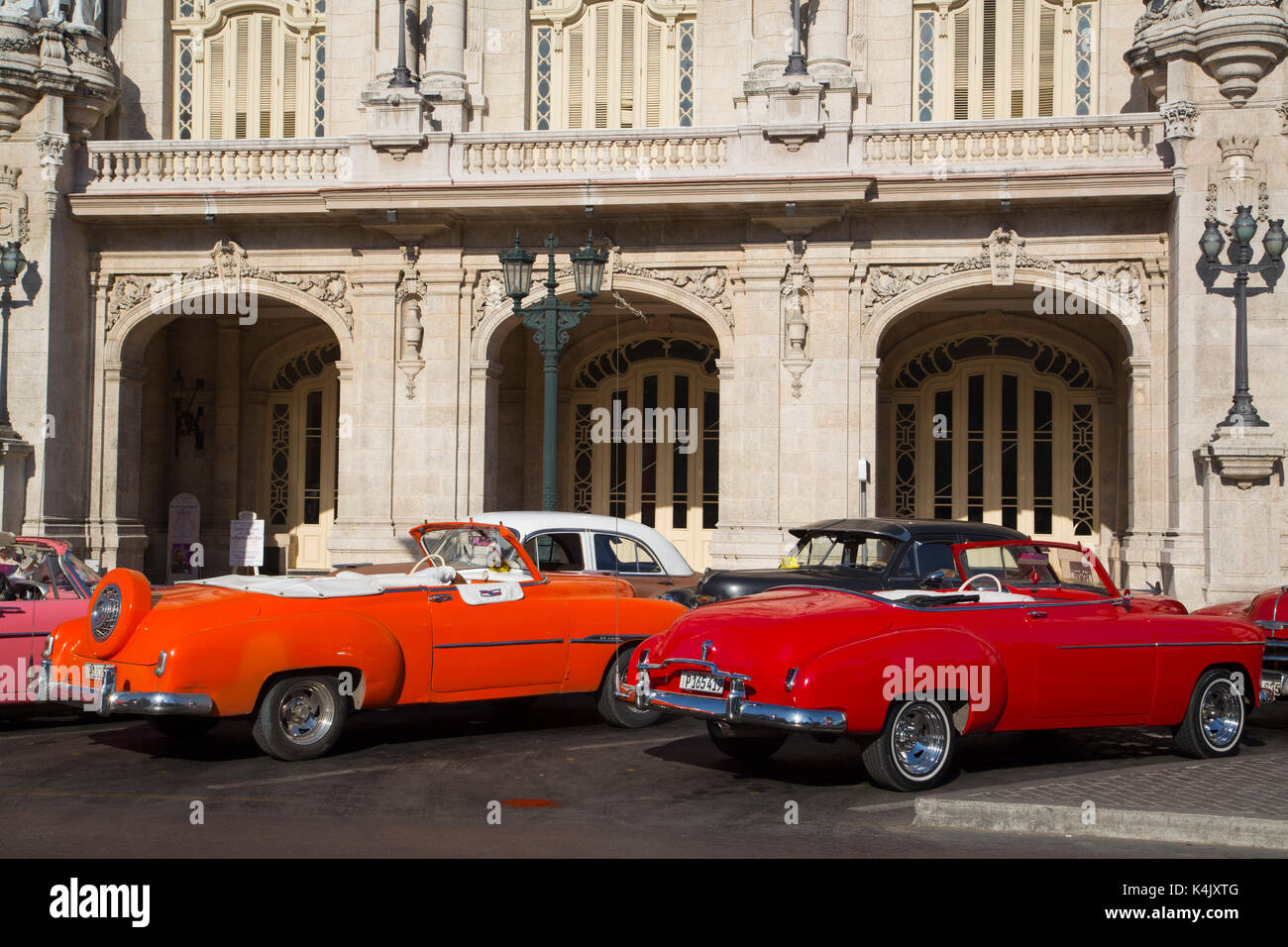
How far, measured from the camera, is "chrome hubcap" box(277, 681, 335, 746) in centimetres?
905

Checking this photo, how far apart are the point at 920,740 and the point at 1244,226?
11968mm

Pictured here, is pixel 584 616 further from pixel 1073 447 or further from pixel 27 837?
pixel 1073 447

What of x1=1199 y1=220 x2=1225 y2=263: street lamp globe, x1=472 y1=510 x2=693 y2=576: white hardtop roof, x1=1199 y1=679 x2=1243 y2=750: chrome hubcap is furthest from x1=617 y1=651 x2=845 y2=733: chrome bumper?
x1=1199 y1=220 x2=1225 y2=263: street lamp globe

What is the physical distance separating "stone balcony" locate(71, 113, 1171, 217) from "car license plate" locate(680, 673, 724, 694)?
12.1 meters

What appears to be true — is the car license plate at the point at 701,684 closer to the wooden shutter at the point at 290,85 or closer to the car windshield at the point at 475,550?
the car windshield at the point at 475,550

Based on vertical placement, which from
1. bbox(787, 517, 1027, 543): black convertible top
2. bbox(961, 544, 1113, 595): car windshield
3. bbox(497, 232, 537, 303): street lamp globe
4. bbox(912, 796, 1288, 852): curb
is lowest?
bbox(912, 796, 1288, 852): curb

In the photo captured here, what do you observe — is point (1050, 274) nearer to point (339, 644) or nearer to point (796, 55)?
point (796, 55)

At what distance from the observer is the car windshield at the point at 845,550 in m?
11.3

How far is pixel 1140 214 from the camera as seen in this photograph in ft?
63.3

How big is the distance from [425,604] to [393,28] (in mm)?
13895

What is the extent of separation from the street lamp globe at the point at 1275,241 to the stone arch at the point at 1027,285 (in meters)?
2.10

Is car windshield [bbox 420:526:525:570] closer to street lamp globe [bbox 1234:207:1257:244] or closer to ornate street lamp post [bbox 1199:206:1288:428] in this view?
ornate street lamp post [bbox 1199:206:1288:428]

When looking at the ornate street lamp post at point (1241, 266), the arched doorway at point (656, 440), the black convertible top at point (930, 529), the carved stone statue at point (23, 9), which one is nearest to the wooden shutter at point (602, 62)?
the arched doorway at point (656, 440)
